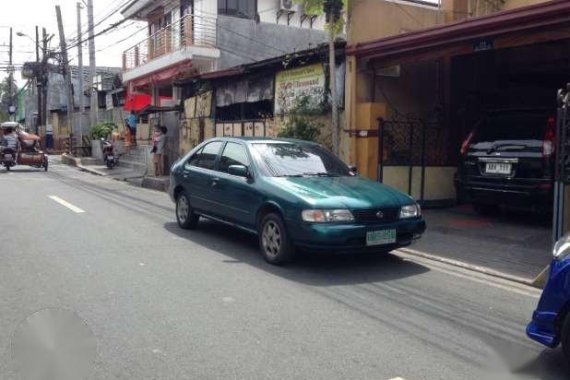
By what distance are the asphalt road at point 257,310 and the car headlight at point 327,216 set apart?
62 centimetres

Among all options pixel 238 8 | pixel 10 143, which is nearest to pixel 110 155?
pixel 10 143

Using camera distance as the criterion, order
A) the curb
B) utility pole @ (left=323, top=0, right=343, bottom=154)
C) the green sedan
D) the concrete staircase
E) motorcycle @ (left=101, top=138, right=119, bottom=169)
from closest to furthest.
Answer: the curb → the green sedan → utility pole @ (left=323, top=0, right=343, bottom=154) → the concrete staircase → motorcycle @ (left=101, top=138, right=119, bottom=169)

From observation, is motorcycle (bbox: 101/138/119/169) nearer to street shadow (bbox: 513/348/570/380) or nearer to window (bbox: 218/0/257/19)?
window (bbox: 218/0/257/19)

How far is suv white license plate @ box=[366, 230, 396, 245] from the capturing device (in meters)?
6.64

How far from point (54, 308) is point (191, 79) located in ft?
43.8

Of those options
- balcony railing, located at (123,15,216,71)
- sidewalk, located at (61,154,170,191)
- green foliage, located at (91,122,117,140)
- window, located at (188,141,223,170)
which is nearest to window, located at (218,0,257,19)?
balcony railing, located at (123,15,216,71)

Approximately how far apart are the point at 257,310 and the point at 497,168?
572cm

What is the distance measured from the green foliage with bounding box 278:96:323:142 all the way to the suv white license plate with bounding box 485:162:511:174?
4.00 metres

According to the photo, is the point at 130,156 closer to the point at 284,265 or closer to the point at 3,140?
the point at 3,140

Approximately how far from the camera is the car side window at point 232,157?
8.07 m

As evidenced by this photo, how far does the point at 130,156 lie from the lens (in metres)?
25.2

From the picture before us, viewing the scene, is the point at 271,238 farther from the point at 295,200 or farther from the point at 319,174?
the point at 319,174

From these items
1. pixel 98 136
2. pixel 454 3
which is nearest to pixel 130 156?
pixel 98 136

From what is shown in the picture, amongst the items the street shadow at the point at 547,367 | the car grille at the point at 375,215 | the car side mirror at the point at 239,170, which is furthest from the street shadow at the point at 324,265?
Result: the street shadow at the point at 547,367
